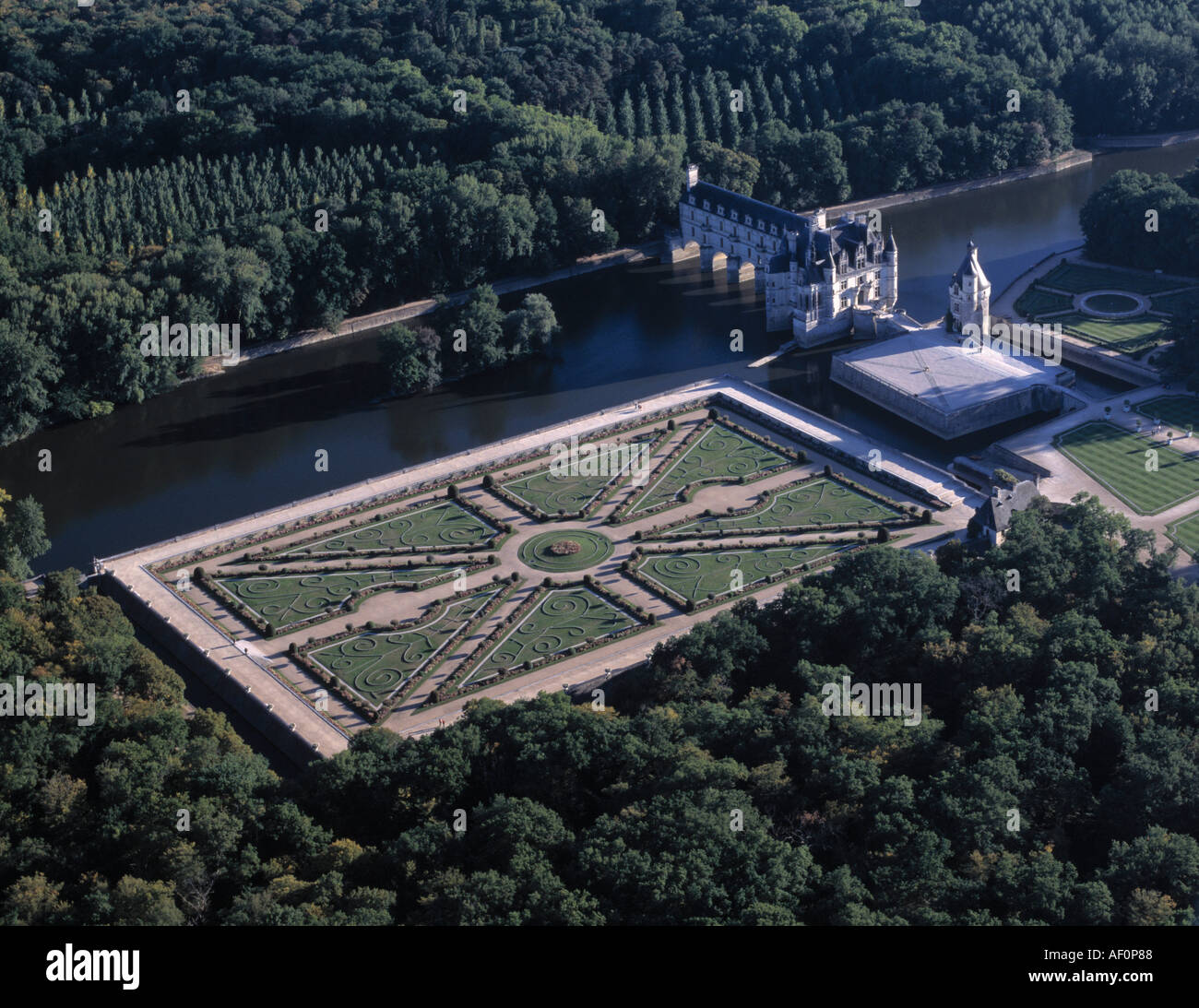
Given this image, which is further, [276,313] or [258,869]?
[276,313]

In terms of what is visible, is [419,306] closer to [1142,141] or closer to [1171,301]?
[1171,301]

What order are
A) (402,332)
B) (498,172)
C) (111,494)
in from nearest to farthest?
(111,494), (402,332), (498,172)

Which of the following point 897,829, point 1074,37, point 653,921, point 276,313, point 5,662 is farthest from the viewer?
point 1074,37

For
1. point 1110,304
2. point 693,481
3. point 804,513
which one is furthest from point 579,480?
Result: point 1110,304

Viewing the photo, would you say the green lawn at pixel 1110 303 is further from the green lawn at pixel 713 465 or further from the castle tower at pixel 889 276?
the green lawn at pixel 713 465

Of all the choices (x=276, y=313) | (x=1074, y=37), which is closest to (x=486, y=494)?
(x=276, y=313)

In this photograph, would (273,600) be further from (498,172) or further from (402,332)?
(498,172)

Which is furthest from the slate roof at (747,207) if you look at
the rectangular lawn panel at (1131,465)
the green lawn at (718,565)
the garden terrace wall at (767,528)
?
the green lawn at (718,565)
